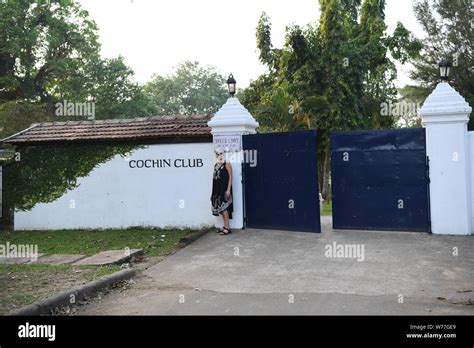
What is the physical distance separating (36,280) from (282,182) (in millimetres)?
5510

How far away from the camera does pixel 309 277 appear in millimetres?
7098

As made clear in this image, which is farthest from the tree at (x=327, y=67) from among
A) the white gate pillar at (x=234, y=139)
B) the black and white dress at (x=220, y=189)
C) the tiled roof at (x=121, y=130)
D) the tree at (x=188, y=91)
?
the tree at (x=188, y=91)

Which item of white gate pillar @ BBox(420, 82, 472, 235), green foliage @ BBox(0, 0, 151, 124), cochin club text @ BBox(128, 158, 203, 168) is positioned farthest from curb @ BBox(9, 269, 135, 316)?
green foliage @ BBox(0, 0, 151, 124)

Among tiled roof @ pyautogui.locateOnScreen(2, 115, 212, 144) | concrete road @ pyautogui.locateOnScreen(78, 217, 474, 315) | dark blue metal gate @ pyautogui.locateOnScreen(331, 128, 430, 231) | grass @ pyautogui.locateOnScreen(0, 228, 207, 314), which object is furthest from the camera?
tiled roof @ pyautogui.locateOnScreen(2, 115, 212, 144)

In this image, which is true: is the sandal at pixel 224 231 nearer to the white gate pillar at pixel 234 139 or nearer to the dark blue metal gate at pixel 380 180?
the white gate pillar at pixel 234 139

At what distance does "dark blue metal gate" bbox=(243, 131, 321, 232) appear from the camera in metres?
10.0

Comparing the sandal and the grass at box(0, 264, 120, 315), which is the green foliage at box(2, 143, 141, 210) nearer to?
the sandal

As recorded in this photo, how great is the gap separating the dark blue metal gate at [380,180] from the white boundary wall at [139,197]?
3.28 meters

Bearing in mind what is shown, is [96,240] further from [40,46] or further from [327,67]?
[40,46]

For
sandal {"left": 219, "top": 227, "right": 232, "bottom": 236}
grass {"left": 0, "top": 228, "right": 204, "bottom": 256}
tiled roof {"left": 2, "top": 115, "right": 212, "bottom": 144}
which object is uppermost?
tiled roof {"left": 2, "top": 115, "right": 212, "bottom": 144}

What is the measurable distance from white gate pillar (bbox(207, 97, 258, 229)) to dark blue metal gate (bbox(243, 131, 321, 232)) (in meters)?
0.17

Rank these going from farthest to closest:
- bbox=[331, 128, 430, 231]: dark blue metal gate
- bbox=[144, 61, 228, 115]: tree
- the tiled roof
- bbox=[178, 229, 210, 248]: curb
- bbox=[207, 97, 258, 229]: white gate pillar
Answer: bbox=[144, 61, 228, 115]: tree, the tiled roof, bbox=[207, 97, 258, 229]: white gate pillar, bbox=[178, 229, 210, 248]: curb, bbox=[331, 128, 430, 231]: dark blue metal gate

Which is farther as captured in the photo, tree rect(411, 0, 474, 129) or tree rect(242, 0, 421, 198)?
tree rect(411, 0, 474, 129)

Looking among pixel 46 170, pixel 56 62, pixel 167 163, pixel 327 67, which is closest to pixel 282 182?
pixel 167 163
